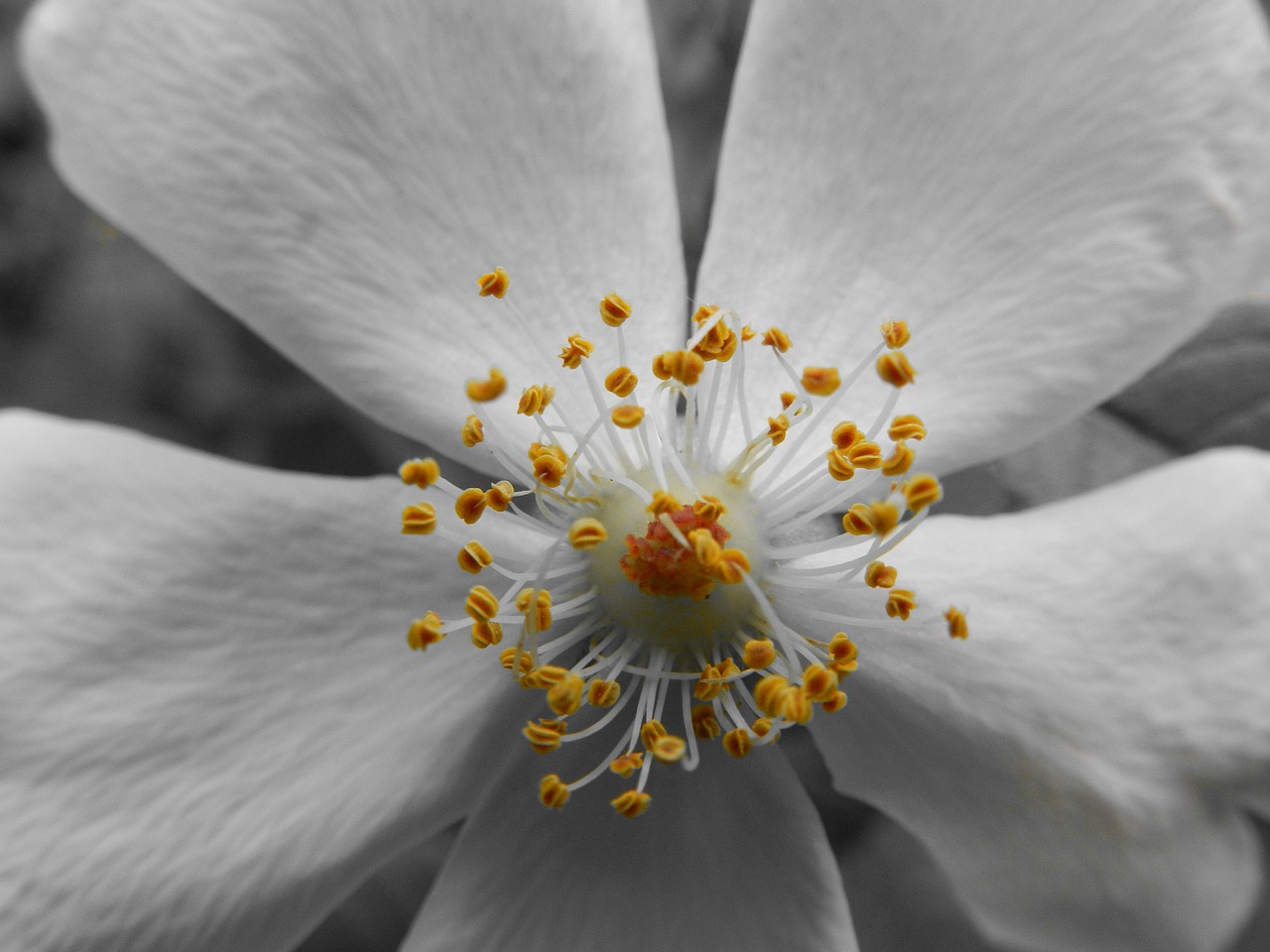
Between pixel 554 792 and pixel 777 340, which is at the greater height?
pixel 777 340

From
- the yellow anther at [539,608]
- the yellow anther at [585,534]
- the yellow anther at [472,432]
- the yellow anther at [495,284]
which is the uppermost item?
the yellow anther at [495,284]

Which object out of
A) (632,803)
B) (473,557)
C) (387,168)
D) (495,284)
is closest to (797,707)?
(632,803)

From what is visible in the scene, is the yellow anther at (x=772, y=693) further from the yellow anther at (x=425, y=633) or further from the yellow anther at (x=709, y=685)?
the yellow anther at (x=425, y=633)

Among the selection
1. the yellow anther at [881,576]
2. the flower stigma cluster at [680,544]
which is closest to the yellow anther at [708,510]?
the flower stigma cluster at [680,544]

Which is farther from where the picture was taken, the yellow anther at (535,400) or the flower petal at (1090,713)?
the yellow anther at (535,400)

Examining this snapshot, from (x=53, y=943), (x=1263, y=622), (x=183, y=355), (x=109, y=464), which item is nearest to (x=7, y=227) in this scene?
(x=183, y=355)

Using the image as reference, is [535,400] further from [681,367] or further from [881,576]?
[881,576]
